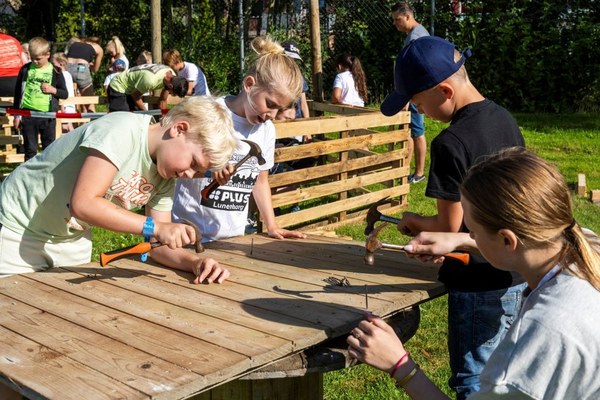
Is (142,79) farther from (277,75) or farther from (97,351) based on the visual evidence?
(97,351)

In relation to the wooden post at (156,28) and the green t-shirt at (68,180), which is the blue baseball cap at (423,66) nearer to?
the green t-shirt at (68,180)

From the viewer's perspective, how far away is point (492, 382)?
6.05ft

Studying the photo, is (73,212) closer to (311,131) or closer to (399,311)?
(399,311)

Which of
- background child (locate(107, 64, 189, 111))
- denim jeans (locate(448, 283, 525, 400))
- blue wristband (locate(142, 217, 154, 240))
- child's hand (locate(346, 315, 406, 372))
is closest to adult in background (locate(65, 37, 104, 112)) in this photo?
background child (locate(107, 64, 189, 111))

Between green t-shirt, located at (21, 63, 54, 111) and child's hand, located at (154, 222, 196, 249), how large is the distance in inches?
306

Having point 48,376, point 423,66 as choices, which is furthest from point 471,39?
point 48,376

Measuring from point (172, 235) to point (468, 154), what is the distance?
3.56 feet

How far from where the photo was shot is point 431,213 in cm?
796

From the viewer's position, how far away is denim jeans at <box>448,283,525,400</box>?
275 cm

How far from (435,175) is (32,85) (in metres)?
8.30

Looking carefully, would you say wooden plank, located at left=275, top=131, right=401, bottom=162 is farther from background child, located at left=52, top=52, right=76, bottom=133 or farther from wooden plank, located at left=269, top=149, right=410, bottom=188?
background child, located at left=52, top=52, right=76, bottom=133

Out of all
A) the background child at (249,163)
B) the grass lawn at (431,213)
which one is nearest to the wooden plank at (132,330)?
the background child at (249,163)

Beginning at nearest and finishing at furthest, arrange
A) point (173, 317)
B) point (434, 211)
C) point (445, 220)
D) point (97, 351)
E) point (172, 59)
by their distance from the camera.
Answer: point (97, 351) → point (173, 317) → point (445, 220) → point (434, 211) → point (172, 59)

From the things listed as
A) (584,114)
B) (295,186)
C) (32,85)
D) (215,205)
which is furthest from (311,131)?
(584,114)
